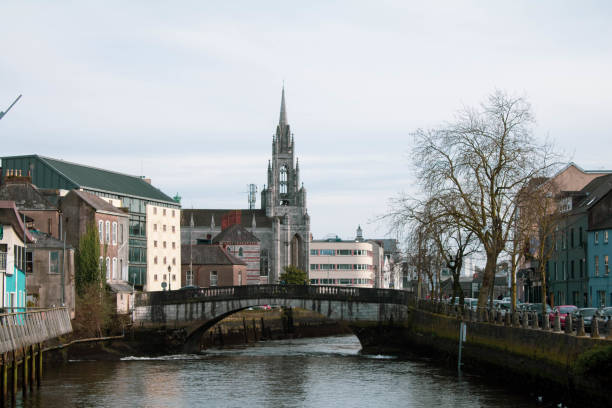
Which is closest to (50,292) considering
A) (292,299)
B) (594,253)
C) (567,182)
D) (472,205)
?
(292,299)

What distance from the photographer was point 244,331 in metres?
93.5

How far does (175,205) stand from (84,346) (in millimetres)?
53107

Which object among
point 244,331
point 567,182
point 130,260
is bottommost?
point 244,331

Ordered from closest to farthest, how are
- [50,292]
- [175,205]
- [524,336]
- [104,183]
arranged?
[524,336] → [50,292] → [104,183] → [175,205]

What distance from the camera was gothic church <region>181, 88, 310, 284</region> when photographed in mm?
174250

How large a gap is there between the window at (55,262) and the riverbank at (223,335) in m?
4.89

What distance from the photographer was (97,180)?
9775cm

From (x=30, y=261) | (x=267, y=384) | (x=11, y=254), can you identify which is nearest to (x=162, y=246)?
(x=30, y=261)

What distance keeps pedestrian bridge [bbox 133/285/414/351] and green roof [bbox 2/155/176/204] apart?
935 inches

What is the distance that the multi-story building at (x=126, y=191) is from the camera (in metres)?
91.9

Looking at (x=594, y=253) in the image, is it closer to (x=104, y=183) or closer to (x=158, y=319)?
(x=158, y=319)

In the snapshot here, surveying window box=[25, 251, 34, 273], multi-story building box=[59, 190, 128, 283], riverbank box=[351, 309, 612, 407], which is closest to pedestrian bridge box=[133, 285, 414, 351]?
riverbank box=[351, 309, 612, 407]

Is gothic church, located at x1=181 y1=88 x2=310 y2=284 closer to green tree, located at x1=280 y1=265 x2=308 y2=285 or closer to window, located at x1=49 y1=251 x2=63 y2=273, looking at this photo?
green tree, located at x1=280 y1=265 x2=308 y2=285

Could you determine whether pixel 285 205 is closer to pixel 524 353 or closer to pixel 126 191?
pixel 126 191
